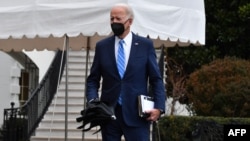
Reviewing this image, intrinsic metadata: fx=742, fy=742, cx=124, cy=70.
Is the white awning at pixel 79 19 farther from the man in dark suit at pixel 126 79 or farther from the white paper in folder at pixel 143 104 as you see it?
the white paper in folder at pixel 143 104

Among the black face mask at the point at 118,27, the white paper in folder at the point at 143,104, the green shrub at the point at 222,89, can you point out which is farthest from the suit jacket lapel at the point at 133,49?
the green shrub at the point at 222,89

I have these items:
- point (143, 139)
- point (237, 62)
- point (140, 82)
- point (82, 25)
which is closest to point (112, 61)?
point (140, 82)

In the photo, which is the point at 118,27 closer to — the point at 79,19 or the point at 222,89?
the point at 79,19

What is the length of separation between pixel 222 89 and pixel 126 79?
35.7 ft

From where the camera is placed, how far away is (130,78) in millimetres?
7289

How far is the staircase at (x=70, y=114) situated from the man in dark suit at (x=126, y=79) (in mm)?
7414

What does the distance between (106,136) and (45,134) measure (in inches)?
386

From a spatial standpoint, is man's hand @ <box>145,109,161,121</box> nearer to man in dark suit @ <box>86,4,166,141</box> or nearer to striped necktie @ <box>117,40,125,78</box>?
man in dark suit @ <box>86,4,166,141</box>

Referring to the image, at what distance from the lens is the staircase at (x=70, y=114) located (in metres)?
Answer: 16.4

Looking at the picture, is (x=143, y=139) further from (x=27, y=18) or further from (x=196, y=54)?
(x=196, y=54)

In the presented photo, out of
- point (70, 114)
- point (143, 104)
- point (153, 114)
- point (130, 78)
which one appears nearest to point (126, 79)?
point (130, 78)

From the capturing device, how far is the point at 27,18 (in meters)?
9.16

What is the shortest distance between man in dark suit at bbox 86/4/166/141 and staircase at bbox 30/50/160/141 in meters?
7.41

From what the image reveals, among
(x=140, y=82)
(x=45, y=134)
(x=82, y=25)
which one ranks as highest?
(x=82, y=25)
